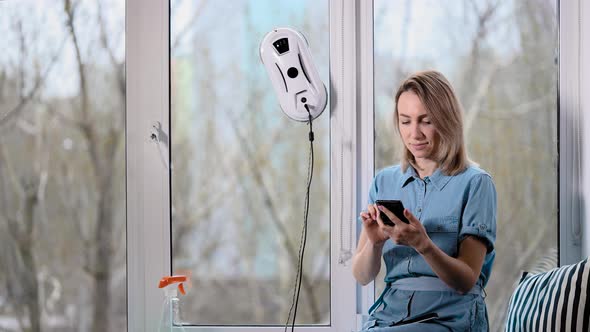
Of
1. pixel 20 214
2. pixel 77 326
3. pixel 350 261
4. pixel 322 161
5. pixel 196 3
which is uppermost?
pixel 196 3

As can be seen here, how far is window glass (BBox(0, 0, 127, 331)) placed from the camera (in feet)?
7.89

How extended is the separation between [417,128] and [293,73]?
1.50ft

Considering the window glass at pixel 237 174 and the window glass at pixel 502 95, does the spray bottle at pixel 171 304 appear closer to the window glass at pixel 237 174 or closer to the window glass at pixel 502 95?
the window glass at pixel 237 174

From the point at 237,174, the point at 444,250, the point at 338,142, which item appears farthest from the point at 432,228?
the point at 237,174

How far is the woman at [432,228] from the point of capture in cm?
A: 183

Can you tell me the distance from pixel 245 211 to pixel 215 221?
0.11 meters

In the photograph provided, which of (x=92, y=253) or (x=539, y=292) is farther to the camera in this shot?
(x=92, y=253)

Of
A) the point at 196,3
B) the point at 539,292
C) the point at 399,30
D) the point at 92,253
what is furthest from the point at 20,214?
the point at 539,292

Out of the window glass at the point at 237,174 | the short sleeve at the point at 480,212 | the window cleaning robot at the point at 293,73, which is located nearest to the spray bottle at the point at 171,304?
the window glass at the point at 237,174

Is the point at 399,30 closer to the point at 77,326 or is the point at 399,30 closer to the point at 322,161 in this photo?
the point at 322,161

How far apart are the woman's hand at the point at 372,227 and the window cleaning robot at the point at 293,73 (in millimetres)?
476

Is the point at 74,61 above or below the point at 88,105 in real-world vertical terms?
above

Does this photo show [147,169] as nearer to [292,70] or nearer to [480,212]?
[292,70]

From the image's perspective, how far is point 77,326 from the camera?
242cm
